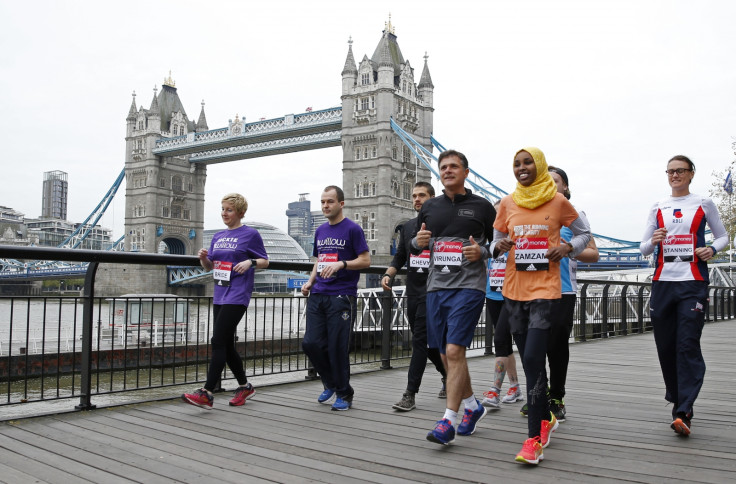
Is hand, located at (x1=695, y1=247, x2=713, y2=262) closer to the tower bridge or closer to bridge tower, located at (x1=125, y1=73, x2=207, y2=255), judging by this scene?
the tower bridge

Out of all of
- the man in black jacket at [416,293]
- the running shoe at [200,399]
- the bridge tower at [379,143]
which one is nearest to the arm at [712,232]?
the man in black jacket at [416,293]

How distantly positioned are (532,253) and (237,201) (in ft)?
7.65

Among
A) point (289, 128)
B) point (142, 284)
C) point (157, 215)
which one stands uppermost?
point (289, 128)

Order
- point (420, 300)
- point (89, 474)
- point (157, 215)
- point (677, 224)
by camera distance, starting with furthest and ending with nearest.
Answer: point (157, 215)
point (420, 300)
point (677, 224)
point (89, 474)

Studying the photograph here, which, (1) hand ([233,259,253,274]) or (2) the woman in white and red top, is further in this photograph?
(1) hand ([233,259,253,274])

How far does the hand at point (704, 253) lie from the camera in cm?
393

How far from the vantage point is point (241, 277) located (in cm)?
470

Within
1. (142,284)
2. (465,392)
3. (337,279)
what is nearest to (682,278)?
(465,392)

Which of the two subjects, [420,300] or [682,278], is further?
[420,300]

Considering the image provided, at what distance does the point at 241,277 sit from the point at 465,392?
1843 mm

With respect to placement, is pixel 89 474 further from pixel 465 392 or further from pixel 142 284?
pixel 142 284

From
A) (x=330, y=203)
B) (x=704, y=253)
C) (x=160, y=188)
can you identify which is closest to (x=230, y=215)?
(x=330, y=203)

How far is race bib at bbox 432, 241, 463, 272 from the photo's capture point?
3.84 meters

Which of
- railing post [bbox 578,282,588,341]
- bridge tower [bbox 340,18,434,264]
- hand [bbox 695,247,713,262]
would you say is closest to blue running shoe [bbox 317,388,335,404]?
hand [bbox 695,247,713,262]
